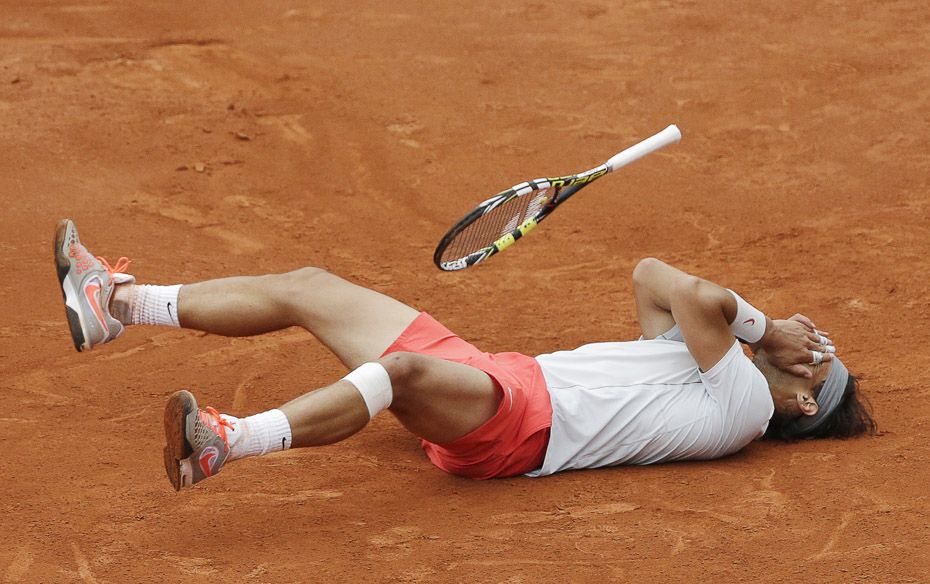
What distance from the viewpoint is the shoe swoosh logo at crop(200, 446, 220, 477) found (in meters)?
3.58

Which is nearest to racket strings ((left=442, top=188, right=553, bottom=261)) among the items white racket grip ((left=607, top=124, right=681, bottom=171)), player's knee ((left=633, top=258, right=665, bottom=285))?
white racket grip ((left=607, top=124, right=681, bottom=171))

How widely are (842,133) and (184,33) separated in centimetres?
464

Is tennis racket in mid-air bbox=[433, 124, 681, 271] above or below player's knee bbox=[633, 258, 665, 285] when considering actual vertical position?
above

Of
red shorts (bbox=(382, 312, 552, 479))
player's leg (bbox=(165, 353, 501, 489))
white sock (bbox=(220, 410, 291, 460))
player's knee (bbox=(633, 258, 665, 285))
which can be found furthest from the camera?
player's knee (bbox=(633, 258, 665, 285))

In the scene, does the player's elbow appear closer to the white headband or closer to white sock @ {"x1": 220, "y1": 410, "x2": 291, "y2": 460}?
the white headband

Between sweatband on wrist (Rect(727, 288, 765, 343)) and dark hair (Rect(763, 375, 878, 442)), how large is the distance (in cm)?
37

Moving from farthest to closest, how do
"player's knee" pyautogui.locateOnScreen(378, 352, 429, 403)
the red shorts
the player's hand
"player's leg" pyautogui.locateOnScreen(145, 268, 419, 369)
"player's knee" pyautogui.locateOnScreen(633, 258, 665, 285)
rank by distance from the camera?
"player's knee" pyautogui.locateOnScreen(633, 258, 665, 285) → the player's hand → "player's leg" pyautogui.locateOnScreen(145, 268, 419, 369) → the red shorts → "player's knee" pyautogui.locateOnScreen(378, 352, 429, 403)

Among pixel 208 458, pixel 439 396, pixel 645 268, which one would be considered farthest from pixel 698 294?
pixel 208 458

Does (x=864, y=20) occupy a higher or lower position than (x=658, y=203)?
higher

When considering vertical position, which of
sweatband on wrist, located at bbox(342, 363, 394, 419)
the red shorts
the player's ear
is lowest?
the player's ear

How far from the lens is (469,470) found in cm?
432

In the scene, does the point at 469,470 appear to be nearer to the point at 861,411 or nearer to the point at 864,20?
the point at 861,411

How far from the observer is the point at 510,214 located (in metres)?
4.76

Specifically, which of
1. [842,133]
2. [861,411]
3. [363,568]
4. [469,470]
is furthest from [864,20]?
[363,568]
